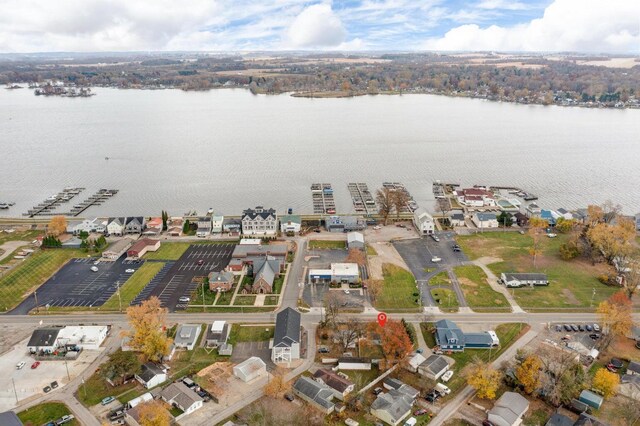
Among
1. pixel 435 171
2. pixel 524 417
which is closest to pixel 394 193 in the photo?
pixel 435 171

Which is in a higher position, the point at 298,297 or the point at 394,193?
the point at 394,193

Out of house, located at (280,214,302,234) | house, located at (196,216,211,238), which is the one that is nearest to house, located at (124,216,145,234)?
house, located at (196,216,211,238)

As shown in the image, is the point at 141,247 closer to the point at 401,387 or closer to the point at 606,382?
the point at 401,387

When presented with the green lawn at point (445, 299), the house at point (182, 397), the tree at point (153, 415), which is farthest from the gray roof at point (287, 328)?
the green lawn at point (445, 299)

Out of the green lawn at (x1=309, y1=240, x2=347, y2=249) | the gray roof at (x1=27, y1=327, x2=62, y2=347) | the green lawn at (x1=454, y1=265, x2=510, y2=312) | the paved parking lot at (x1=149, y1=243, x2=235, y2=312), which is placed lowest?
the green lawn at (x1=454, y1=265, x2=510, y2=312)

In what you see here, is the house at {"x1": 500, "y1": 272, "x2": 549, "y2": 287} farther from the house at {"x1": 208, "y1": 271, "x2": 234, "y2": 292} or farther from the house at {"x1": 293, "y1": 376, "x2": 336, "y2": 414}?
the house at {"x1": 208, "y1": 271, "x2": 234, "y2": 292}

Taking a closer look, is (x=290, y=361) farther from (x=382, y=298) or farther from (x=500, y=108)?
(x=500, y=108)

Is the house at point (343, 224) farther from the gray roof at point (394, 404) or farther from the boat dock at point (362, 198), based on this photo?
the gray roof at point (394, 404)
